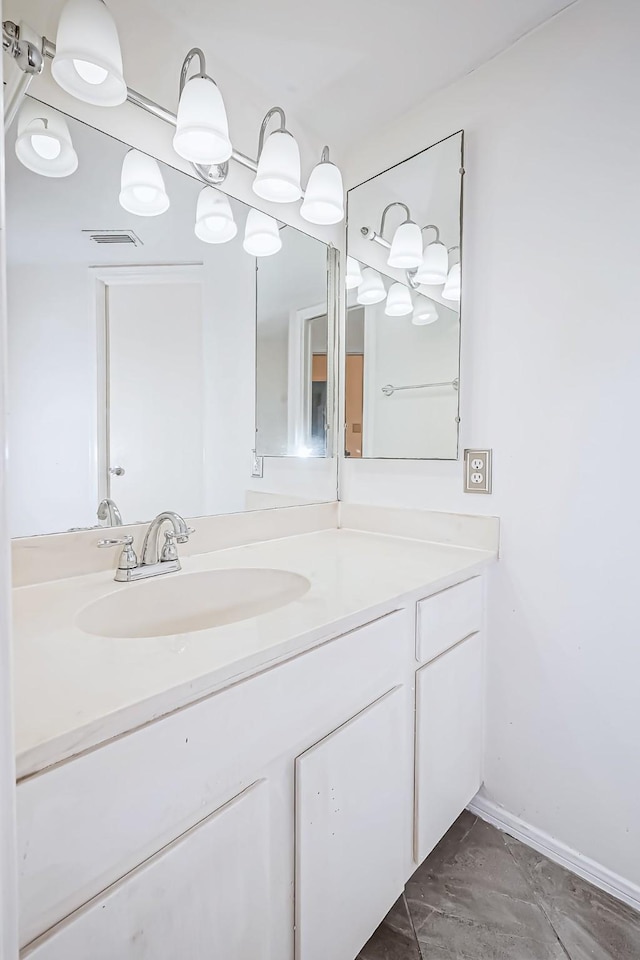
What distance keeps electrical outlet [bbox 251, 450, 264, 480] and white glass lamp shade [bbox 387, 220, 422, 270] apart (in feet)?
2.63

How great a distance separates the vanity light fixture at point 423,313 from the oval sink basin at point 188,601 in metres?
0.92

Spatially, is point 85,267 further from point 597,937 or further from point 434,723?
point 597,937

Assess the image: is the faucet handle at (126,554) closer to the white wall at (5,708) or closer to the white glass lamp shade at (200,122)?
the white wall at (5,708)

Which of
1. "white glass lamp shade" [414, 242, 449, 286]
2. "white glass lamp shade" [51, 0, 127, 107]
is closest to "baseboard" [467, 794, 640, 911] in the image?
"white glass lamp shade" [414, 242, 449, 286]

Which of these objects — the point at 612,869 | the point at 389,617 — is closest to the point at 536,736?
the point at 612,869

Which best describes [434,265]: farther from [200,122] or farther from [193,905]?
[193,905]

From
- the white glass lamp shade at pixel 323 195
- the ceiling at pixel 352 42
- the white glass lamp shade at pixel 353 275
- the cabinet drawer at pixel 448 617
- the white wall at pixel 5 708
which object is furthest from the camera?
the white glass lamp shade at pixel 353 275

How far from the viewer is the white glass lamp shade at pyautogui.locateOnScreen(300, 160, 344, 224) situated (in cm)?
144

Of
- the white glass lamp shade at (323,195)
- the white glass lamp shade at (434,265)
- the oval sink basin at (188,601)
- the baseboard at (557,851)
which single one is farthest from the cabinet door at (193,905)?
the white glass lamp shade at (323,195)

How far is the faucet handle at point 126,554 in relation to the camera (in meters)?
1.08

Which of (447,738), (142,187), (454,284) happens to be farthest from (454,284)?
(447,738)

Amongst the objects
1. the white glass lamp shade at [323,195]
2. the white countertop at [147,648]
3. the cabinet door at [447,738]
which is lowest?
the cabinet door at [447,738]

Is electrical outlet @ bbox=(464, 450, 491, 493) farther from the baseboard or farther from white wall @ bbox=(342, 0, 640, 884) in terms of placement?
the baseboard

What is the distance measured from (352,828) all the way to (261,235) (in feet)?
5.24
